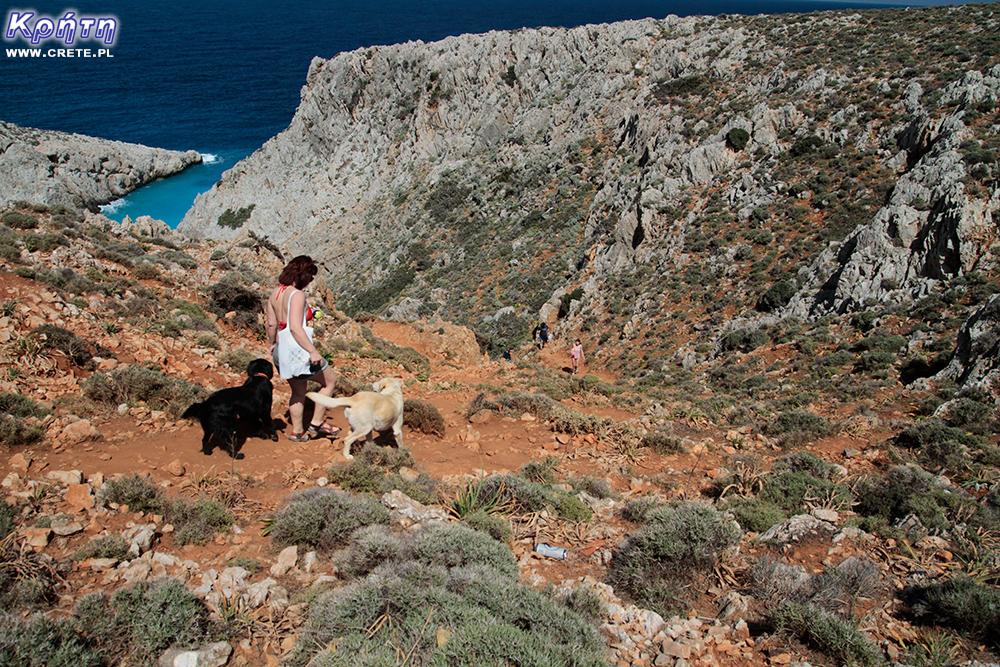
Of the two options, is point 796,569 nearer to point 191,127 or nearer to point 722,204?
point 722,204

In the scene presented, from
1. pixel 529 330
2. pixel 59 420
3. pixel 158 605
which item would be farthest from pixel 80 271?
pixel 529 330

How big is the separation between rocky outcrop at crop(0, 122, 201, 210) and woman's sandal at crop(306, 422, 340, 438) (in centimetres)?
4967

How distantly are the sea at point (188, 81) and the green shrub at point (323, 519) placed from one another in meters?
59.3

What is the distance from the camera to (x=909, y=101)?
2075cm

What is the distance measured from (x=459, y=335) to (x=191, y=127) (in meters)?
87.8

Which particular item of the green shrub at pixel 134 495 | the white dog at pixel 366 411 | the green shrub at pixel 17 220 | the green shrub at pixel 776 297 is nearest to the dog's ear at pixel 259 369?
the white dog at pixel 366 411

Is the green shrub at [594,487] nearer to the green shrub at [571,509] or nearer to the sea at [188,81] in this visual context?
the green shrub at [571,509]

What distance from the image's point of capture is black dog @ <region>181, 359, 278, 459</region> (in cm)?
506

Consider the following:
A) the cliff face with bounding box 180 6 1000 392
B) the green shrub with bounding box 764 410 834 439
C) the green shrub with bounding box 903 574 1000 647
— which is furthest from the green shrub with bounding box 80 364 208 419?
the cliff face with bounding box 180 6 1000 392

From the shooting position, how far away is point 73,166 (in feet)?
177

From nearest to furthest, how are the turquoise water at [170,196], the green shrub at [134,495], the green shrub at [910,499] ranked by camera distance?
1. the green shrub at [134,495]
2. the green shrub at [910,499]
3. the turquoise water at [170,196]

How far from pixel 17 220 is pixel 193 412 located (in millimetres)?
8233

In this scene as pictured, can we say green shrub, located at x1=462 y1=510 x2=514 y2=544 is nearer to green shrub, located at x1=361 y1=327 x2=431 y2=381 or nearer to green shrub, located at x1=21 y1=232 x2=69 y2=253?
green shrub, located at x1=361 y1=327 x2=431 y2=381

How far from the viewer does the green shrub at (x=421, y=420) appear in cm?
682
